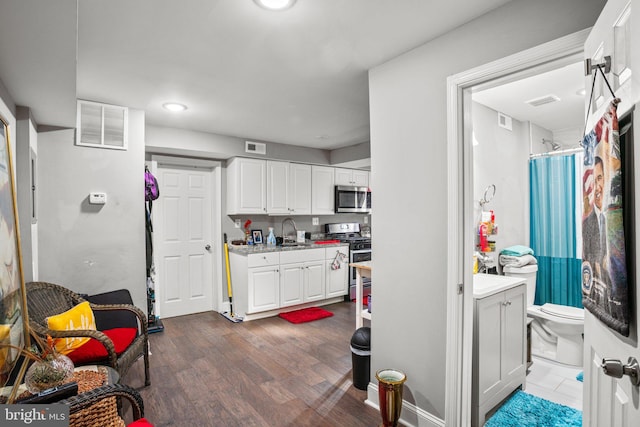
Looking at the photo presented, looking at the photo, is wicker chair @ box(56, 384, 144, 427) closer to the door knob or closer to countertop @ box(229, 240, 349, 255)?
the door knob

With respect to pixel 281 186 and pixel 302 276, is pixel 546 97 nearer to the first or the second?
pixel 281 186

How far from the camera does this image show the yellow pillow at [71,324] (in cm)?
209

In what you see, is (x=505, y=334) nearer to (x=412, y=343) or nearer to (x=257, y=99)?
(x=412, y=343)

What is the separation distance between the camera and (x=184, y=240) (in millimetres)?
4516

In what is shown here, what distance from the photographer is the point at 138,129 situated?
10.7ft

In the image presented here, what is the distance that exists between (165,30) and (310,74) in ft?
3.28

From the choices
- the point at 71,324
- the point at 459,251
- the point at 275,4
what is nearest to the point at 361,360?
the point at 459,251

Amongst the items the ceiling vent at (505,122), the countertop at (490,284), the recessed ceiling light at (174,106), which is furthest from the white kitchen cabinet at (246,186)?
the countertop at (490,284)

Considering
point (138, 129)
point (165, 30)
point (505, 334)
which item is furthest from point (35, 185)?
point (505, 334)

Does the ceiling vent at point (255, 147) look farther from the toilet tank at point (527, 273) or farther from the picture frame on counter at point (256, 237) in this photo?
the toilet tank at point (527, 273)

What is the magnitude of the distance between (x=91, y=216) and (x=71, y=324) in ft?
4.04

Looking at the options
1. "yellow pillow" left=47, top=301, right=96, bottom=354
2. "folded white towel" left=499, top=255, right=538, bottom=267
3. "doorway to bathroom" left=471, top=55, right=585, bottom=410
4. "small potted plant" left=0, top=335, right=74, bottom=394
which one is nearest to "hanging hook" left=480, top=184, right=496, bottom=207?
"doorway to bathroom" left=471, top=55, right=585, bottom=410

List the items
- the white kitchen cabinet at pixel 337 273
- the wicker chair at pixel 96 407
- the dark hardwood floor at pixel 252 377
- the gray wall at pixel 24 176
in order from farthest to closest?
the white kitchen cabinet at pixel 337 273 → the gray wall at pixel 24 176 → the dark hardwood floor at pixel 252 377 → the wicker chair at pixel 96 407

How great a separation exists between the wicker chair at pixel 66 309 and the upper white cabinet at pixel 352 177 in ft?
12.2
